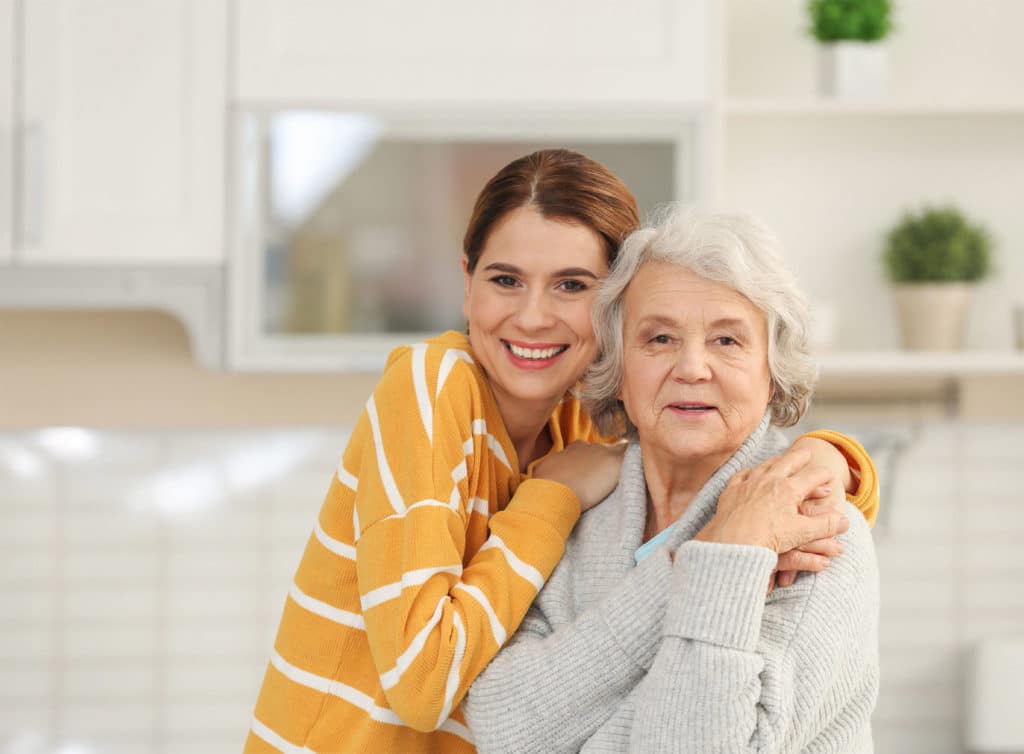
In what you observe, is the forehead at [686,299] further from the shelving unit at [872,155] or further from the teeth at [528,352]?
the shelving unit at [872,155]

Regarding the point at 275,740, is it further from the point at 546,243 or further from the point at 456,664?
the point at 546,243

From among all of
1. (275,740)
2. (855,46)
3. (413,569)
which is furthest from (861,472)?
(855,46)

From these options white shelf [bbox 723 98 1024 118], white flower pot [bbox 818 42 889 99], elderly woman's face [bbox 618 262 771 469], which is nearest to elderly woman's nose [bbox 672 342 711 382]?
elderly woman's face [bbox 618 262 771 469]

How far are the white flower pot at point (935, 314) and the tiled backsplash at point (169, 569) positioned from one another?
0.25 metres

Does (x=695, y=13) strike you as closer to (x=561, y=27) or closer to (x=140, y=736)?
(x=561, y=27)

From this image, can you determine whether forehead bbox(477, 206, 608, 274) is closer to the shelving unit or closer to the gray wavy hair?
the gray wavy hair

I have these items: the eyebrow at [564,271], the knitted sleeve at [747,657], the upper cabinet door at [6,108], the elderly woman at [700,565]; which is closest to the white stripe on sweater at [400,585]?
the elderly woman at [700,565]

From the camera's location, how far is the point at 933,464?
251 centimetres

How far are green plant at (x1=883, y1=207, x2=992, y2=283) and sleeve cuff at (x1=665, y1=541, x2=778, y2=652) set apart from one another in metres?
1.47

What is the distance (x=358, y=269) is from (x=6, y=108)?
0.67 metres

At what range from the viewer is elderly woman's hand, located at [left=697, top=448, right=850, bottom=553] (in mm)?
1030

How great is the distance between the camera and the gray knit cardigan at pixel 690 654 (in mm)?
997

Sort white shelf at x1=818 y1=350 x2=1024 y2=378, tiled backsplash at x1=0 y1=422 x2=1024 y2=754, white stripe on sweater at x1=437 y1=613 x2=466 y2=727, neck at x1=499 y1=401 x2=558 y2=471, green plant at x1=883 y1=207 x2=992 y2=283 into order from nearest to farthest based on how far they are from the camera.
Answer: white stripe on sweater at x1=437 y1=613 x2=466 y2=727 < neck at x1=499 y1=401 x2=558 y2=471 < white shelf at x1=818 y1=350 x2=1024 y2=378 < green plant at x1=883 y1=207 x2=992 y2=283 < tiled backsplash at x1=0 y1=422 x2=1024 y2=754

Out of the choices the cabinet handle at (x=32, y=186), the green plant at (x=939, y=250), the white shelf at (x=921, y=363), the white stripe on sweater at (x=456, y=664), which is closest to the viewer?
the white stripe on sweater at (x=456, y=664)
